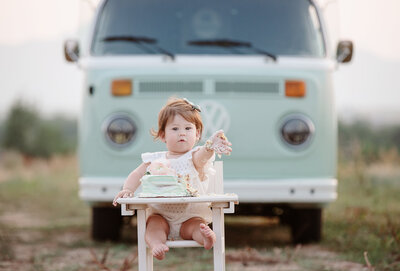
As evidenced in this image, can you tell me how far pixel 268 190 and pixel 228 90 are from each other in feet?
2.58

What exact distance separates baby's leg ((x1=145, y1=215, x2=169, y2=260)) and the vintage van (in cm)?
179

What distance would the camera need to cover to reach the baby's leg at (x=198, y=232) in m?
3.07

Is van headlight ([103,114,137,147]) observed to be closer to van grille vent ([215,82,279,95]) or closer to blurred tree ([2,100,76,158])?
van grille vent ([215,82,279,95])

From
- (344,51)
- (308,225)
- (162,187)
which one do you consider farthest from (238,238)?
(162,187)

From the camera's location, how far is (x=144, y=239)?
10.4ft

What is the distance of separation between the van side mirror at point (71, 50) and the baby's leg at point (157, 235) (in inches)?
107

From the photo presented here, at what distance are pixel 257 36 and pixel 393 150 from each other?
8.54m

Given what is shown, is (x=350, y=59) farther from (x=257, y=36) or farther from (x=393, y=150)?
(x=393, y=150)

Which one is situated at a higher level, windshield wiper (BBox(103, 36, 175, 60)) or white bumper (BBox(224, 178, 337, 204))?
windshield wiper (BBox(103, 36, 175, 60))

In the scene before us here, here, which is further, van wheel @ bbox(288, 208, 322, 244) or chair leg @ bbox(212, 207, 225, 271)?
van wheel @ bbox(288, 208, 322, 244)

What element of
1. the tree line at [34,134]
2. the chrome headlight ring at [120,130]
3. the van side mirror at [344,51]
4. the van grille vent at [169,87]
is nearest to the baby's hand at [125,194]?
the chrome headlight ring at [120,130]

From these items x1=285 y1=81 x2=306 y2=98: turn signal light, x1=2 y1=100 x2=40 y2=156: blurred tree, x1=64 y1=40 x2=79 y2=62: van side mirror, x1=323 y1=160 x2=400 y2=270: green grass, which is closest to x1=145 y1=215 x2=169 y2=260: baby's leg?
x1=323 y1=160 x2=400 y2=270: green grass

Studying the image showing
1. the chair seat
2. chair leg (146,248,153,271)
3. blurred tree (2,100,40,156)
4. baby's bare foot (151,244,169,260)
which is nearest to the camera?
baby's bare foot (151,244,169,260)

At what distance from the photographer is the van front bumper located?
5.08 m
